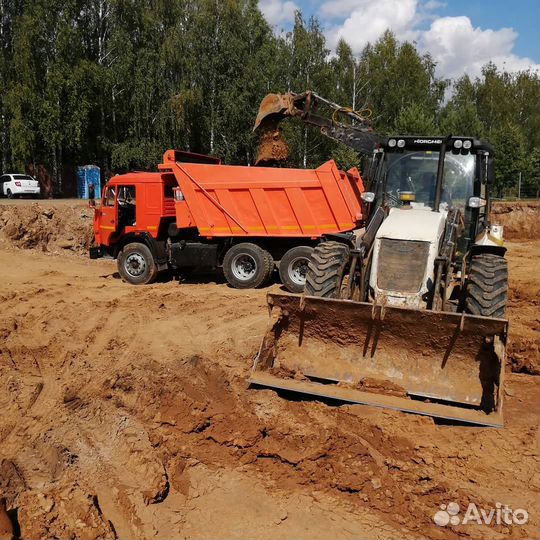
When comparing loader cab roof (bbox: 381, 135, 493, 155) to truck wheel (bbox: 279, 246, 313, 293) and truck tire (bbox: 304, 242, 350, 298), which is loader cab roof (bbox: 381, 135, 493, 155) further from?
truck wheel (bbox: 279, 246, 313, 293)

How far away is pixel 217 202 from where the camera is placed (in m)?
10.3

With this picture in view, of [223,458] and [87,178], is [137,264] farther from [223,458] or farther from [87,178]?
[87,178]

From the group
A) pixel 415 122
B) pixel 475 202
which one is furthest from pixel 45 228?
pixel 415 122

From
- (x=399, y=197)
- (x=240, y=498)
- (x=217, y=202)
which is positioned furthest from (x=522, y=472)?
(x=217, y=202)

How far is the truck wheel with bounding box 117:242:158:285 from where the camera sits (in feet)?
36.3

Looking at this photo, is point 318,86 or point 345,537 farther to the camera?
point 318,86

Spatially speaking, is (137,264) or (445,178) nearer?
(445,178)

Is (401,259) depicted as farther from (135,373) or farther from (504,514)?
(135,373)

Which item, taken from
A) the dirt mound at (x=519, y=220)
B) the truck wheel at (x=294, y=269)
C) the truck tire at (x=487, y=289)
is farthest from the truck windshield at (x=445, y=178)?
the dirt mound at (x=519, y=220)

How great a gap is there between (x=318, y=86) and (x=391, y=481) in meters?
29.0

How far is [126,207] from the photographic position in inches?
452

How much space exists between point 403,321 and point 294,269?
489cm

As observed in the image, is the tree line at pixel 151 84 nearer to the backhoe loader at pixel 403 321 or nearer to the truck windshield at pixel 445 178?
the truck windshield at pixel 445 178

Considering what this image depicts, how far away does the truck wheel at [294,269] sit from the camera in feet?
32.6
